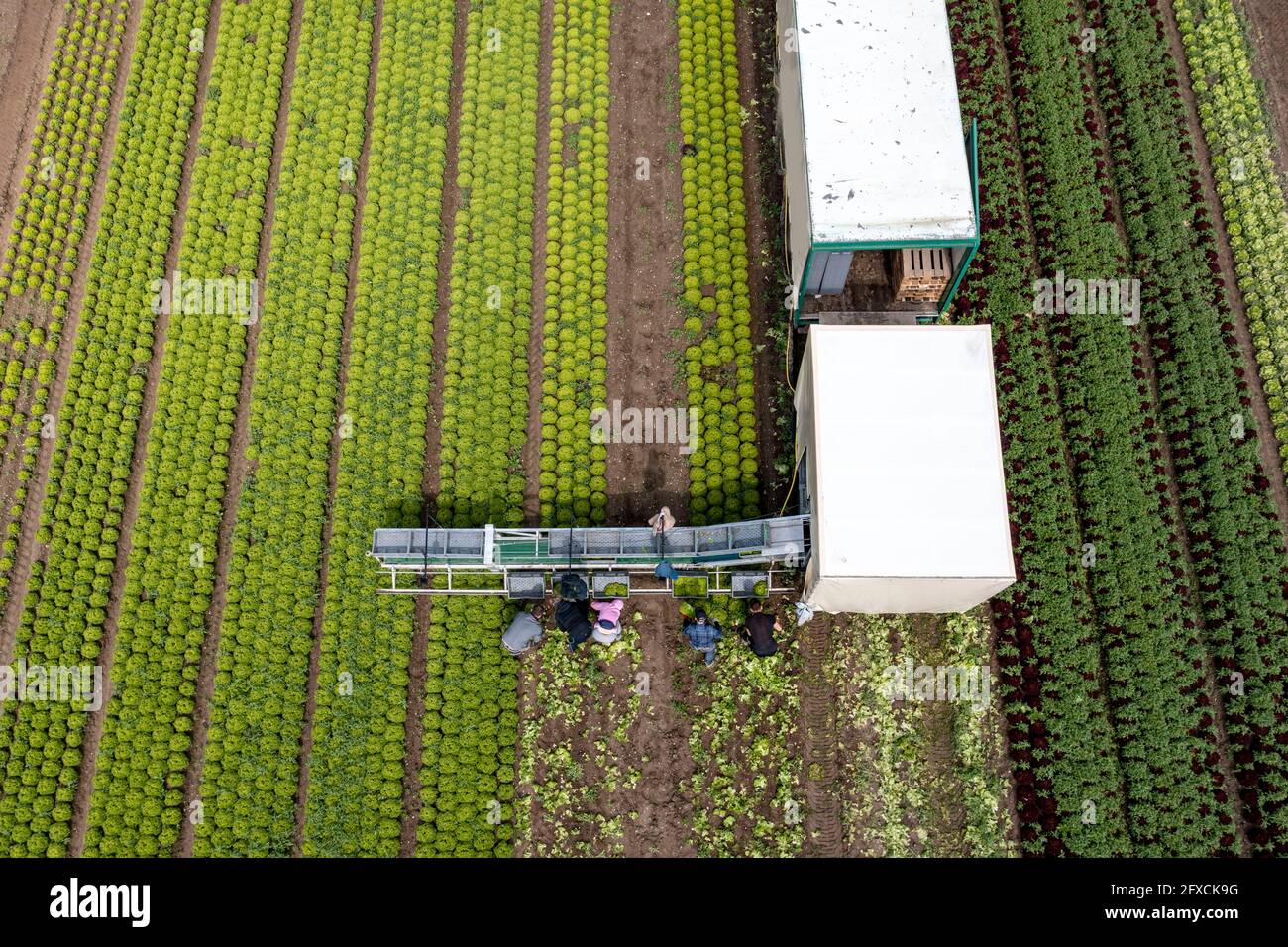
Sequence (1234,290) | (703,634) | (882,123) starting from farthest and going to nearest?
(1234,290) → (882,123) → (703,634)

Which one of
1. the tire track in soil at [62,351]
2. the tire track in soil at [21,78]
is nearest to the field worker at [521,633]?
the tire track in soil at [62,351]

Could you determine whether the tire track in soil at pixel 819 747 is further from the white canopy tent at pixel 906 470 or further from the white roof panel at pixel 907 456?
the white roof panel at pixel 907 456

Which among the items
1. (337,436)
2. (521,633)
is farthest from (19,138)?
(521,633)

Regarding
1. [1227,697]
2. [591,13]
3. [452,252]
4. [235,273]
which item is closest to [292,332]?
[235,273]

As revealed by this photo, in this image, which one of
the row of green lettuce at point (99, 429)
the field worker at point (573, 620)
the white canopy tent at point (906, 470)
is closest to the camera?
the white canopy tent at point (906, 470)

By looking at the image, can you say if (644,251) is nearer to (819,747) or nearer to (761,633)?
(761,633)

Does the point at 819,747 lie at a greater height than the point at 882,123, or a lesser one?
lesser

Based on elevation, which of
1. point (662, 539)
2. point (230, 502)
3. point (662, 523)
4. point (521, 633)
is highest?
point (230, 502)
